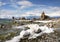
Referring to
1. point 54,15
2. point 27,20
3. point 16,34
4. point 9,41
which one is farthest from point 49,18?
point 9,41

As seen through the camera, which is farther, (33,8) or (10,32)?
(33,8)

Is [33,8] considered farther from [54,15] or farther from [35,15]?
[54,15]

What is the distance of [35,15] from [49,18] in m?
0.31

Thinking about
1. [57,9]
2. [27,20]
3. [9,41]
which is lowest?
[9,41]

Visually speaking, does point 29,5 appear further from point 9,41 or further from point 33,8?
point 9,41

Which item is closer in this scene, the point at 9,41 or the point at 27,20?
the point at 9,41

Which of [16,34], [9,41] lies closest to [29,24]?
[16,34]

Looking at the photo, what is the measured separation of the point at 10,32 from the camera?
90.6 inches

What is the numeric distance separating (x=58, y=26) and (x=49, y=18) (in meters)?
0.26

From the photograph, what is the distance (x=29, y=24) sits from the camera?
240 cm

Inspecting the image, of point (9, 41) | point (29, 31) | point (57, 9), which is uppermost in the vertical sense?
point (57, 9)

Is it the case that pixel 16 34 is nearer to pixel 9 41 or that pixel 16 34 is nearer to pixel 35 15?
pixel 9 41

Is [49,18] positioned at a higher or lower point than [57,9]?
lower

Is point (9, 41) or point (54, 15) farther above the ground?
point (54, 15)
